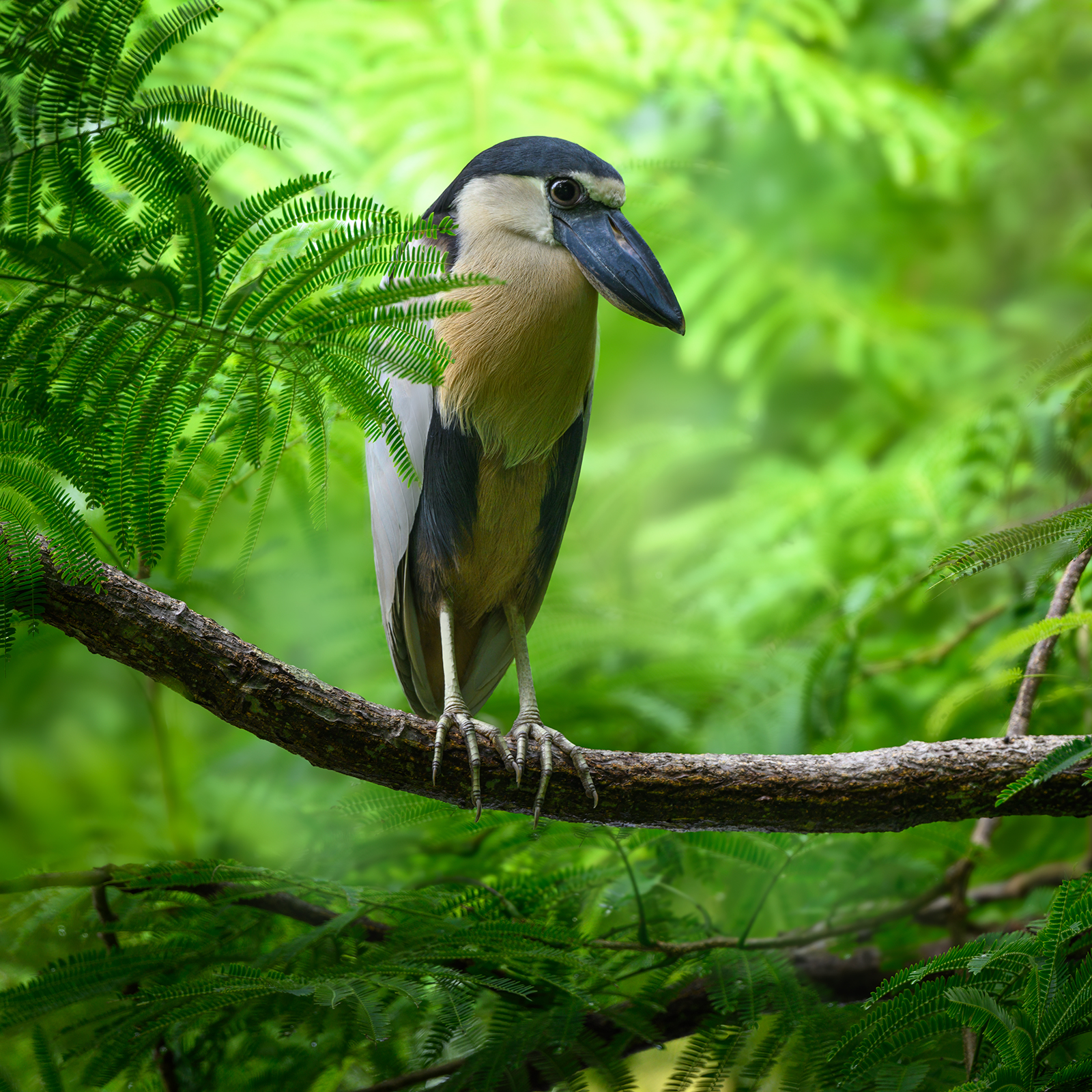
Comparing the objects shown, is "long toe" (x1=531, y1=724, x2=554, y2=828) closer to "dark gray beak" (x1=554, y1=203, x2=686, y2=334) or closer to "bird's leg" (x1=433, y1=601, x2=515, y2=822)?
"bird's leg" (x1=433, y1=601, x2=515, y2=822)

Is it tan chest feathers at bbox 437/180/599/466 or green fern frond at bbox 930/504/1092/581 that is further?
tan chest feathers at bbox 437/180/599/466

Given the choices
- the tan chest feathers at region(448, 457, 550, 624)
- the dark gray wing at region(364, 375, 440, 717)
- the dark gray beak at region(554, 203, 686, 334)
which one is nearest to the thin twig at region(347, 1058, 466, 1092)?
the dark gray wing at region(364, 375, 440, 717)

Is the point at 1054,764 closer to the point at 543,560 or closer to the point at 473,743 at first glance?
the point at 473,743

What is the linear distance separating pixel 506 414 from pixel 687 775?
0.88 meters

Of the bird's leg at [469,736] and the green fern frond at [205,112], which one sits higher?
the green fern frond at [205,112]

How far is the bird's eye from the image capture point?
2.02 m

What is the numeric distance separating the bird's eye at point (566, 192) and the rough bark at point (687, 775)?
118 cm

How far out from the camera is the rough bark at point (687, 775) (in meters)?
1.63

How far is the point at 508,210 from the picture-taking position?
79.7 inches

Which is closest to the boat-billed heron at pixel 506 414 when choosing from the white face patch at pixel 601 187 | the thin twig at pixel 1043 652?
the white face patch at pixel 601 187

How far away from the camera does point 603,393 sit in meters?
6.81

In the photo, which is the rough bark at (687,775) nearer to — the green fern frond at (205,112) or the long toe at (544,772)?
the long toe at (544,772)

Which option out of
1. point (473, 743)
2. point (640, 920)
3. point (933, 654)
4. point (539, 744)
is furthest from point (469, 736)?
point (933, 654)

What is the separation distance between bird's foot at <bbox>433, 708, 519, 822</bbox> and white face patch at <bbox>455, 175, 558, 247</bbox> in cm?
106
